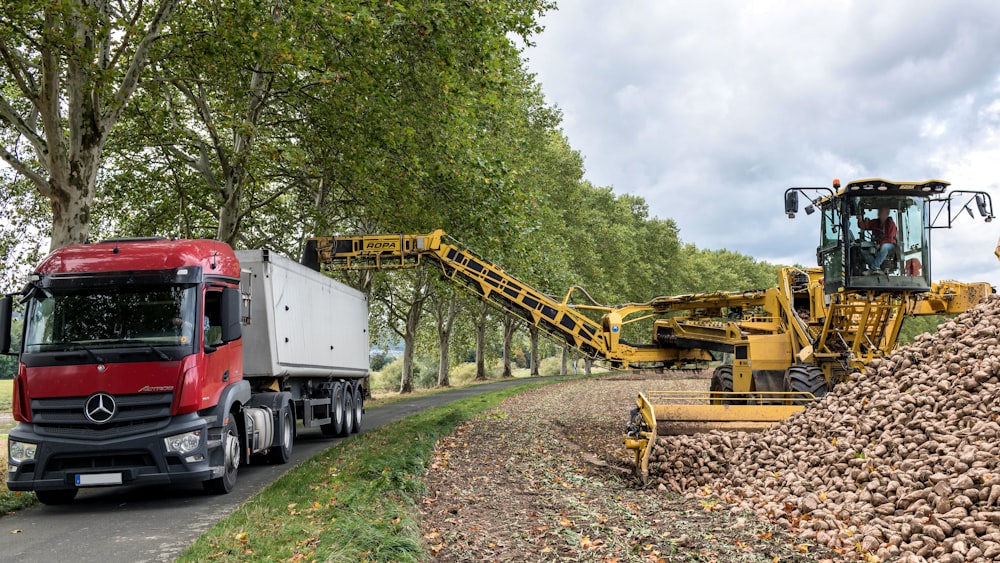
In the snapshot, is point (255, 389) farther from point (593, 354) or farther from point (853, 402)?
point (853, 402)

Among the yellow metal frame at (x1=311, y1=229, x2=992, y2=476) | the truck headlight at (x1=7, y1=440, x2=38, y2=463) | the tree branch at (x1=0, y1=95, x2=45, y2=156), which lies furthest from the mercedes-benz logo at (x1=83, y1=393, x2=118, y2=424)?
the tree branch at (x1=0, y1=95, x2=45, y2=156)

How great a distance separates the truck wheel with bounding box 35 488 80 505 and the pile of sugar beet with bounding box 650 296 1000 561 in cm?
715

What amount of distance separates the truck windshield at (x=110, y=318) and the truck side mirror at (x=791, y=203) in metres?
8.42

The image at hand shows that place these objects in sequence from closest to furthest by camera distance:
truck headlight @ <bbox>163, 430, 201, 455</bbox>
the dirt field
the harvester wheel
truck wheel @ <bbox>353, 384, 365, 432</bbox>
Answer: the dirt field < truck headlight @ <bbox>163, 430, 201, 455</bbox> < the harvester wheel < truck wheel @ <bbox>353, 384, 365, 432</bbox>

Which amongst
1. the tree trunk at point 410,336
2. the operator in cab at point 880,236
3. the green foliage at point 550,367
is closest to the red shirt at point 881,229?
the operator in cab at point 880,236

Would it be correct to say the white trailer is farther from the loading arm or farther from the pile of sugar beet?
the pile of sugar beet

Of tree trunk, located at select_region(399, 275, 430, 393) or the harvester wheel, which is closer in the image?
the harvester wheel

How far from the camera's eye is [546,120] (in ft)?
125

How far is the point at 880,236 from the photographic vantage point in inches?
482

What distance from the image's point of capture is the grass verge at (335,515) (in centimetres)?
595

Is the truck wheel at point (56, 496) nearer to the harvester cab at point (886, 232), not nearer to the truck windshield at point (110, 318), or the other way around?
the truck windshield at point (110, 318)

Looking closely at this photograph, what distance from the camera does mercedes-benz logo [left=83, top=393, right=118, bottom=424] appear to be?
8242 mm

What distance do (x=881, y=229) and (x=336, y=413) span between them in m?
10.5

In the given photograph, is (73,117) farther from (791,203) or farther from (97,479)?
(791,203)
